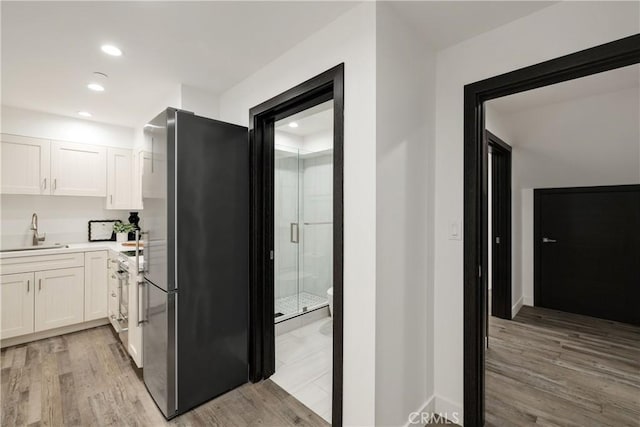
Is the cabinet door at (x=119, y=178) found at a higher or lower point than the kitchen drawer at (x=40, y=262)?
higher

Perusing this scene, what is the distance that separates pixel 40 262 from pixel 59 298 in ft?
1.42

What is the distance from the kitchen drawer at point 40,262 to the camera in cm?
282

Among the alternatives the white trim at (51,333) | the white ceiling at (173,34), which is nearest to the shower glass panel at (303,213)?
the white ceiling at (173,34)

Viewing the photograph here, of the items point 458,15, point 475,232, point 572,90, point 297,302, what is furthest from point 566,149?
point 297,302

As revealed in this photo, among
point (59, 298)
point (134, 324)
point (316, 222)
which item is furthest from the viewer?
point (316, 222)

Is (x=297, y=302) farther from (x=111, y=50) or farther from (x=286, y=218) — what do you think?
(x=111, y=50)

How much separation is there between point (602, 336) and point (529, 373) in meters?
1.42

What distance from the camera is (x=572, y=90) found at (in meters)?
2.86

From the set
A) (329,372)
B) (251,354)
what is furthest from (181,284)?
(329,372)

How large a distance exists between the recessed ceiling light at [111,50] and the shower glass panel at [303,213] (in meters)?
1.58

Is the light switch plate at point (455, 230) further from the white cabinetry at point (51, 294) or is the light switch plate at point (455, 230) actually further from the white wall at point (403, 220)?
the white cabinetry at point (51, 294)

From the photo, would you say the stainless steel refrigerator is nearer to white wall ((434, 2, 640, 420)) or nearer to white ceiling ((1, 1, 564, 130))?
white ceiling ((1, 1, 564, 130))

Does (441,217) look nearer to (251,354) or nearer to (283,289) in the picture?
(251,354)

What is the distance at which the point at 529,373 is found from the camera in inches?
93.7
